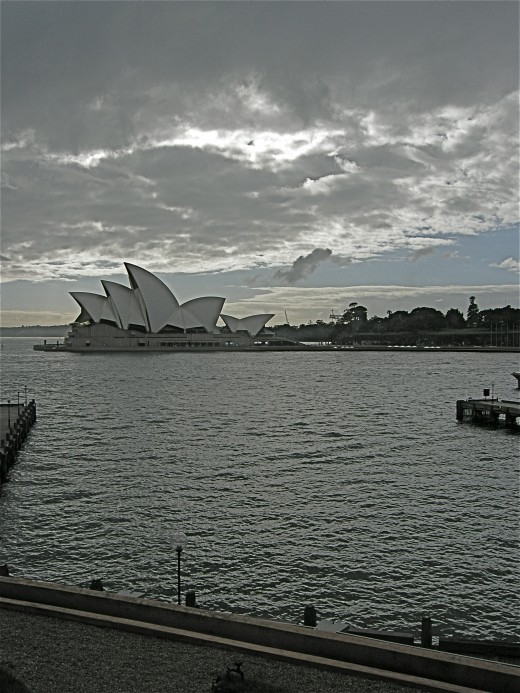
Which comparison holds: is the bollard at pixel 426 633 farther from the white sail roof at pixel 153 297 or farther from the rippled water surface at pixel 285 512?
the white sail roof at pixel 153 297

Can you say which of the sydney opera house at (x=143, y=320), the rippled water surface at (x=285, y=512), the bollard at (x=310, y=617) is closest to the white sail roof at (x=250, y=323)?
the sydney opera house at (x=143, y=320)

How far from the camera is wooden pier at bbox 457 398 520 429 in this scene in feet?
97.7

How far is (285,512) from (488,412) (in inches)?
743

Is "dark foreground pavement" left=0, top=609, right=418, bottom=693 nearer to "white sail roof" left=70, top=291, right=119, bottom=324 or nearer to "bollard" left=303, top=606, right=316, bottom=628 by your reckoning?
"bollard" left=303, top=606, right=316, bottom=628

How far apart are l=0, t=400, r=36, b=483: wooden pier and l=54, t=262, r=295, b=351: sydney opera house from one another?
6387 cm

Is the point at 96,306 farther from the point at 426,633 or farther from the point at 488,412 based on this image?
the point at 426,633

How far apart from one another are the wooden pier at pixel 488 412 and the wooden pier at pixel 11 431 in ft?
62.6

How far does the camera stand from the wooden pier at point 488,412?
97.7ft

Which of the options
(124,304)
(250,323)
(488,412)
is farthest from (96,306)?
(488,412)

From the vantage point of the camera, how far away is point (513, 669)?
546 cm

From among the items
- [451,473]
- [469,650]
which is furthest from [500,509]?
[469,650]

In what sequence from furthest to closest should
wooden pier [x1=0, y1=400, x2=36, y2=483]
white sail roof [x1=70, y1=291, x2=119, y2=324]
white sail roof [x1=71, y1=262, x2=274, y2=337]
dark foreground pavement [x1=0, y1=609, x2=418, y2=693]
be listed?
1. white sail roof [x1=70, y1=291, x2=119, y2=324]
2. white sail roof [x1=71, y1=262, x2=274, y2=337]
3. wooden pier [x1=0, y1=400, x2=36, y2=483]
4. dark foreground pavement [x1=0, y1=609, x2=418, y2=693]

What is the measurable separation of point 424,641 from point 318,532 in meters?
6.43

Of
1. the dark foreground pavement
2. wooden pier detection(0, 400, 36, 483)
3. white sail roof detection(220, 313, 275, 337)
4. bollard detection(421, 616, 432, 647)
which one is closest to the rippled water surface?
wooden pier detection(0, 400, 36, 483)
